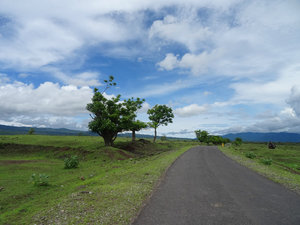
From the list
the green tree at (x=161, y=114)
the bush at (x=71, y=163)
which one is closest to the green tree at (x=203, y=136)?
the green tree at (x=161, y=114)

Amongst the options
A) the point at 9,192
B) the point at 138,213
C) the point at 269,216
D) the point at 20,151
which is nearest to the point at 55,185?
the point at 9,192

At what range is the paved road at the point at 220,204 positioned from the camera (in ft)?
22.0

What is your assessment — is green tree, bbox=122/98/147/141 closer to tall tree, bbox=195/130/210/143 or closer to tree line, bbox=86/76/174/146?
tree line, bbox=86/76/174/146

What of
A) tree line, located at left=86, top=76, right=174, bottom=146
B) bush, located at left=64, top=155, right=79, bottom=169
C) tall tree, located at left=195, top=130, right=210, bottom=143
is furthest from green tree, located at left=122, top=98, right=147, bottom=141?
tall tree, located at left=195, top=130, right=210, bottom=143

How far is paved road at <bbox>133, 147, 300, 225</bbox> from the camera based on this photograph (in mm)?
6711

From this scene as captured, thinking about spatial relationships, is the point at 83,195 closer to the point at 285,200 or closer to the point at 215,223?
the point at 215,223

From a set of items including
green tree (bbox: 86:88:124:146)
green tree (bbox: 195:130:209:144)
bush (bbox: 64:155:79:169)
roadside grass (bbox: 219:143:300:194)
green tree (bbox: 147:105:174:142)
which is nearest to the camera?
roadside grass (bbox: 219:143:300:194)

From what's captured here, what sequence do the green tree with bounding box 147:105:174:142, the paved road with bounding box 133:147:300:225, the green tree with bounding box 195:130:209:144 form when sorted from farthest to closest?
the green tree with bounding box 195:130:209:144 < the green tree with bounding box 147:105:174:142 < the paved road with bounding box 133:147:300:225

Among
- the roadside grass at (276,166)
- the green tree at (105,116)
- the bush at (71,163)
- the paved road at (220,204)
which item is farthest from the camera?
the green tree at (105,116)

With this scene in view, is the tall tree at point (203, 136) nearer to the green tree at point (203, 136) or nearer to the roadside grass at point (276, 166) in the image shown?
the green tree at point (203, 136)

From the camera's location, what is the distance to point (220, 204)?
8148 mm

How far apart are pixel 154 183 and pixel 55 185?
7924 millimetres

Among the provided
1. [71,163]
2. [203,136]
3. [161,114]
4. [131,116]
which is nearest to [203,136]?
[203,136]

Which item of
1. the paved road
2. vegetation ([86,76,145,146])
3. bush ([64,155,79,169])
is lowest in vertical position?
bush ([64,155,79,169])
